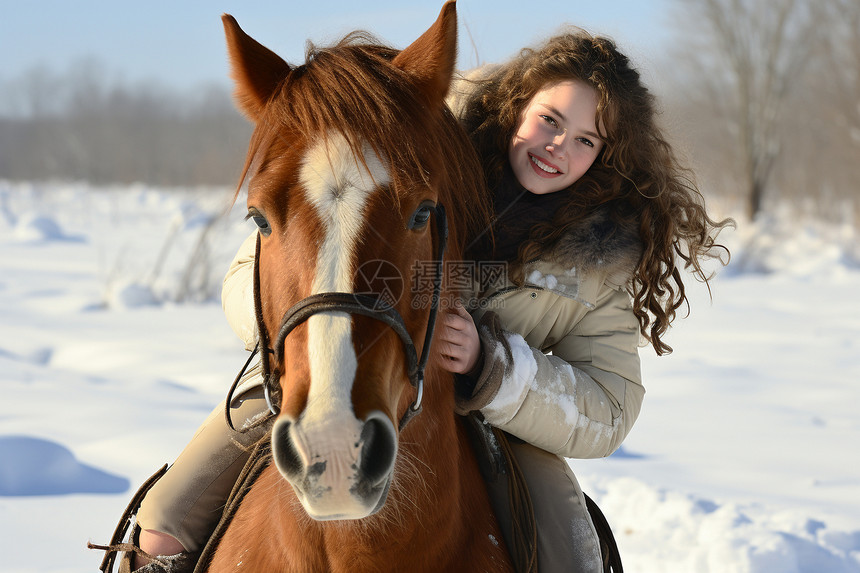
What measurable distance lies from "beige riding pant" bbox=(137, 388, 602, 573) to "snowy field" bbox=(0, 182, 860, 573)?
4.68ft

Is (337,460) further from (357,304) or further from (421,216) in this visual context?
(421,216)

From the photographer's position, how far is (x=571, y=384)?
1700 millimetres

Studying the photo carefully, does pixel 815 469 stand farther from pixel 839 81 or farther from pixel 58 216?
pixel 58 216

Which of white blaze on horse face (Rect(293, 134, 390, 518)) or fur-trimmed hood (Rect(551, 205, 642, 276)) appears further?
fur-trimmed hood (Rect(551, 205, 642, 276))

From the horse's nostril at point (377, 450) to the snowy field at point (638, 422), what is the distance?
2.36m

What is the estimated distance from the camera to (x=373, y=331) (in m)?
1.16

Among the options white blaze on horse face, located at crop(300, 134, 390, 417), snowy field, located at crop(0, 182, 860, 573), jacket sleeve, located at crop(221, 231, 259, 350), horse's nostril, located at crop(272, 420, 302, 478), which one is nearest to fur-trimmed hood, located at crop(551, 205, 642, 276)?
white blaze on horse face, located at crop(300, 134, 390, 417)

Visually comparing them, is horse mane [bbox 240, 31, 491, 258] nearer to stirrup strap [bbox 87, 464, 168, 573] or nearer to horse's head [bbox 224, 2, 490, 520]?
horse's head [bbox 224, 2, 490, 520]

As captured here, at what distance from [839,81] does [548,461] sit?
1772cm

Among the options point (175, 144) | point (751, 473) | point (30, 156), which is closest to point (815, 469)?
point (751, 473)

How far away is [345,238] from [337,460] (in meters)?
0.38

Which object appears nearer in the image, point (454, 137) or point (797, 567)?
point (454, 137)

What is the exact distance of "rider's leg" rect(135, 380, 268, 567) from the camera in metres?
1.74

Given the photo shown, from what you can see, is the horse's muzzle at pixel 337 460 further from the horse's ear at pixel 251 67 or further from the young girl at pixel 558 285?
the horse's ear at pixel 251 67
